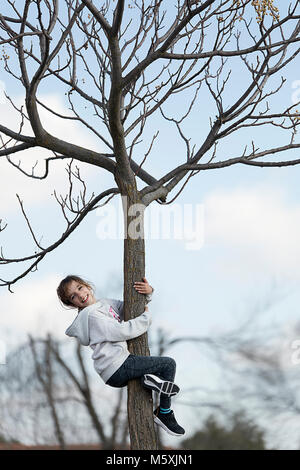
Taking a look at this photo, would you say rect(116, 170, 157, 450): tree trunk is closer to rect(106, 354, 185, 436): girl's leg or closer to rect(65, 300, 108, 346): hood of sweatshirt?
rect(106, 354, 185, 436): girl's leg

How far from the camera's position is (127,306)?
147 inches

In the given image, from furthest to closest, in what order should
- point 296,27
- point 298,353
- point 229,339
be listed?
1. point 229,339
2. point 298,353
3. point 296,27

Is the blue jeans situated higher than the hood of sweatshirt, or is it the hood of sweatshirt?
the hood of sweatshirt

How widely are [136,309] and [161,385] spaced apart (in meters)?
0.49

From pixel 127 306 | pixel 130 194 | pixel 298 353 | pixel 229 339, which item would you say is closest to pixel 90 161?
pixel 130 194

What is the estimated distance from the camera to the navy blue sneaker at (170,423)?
12.1ft

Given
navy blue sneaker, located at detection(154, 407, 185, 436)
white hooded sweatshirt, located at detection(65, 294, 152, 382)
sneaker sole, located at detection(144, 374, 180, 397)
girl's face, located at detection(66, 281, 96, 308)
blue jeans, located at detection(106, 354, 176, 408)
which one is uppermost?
girl's face, located at detection(66, 281, 96, 308)

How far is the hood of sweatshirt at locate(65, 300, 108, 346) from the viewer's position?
3695 mm

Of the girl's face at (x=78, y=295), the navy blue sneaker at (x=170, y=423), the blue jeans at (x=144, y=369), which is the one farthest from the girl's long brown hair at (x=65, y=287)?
the navy blue sneaker at (x=170, y=423)

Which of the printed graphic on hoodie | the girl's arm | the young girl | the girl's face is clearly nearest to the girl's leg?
the young girl

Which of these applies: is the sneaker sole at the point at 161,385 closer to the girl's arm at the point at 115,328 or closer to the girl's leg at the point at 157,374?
the girl's leg at the point at 157,374

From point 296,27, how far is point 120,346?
2.60 meters

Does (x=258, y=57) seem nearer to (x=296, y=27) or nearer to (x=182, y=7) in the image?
(x=296, y=27)

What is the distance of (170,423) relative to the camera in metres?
3.68
